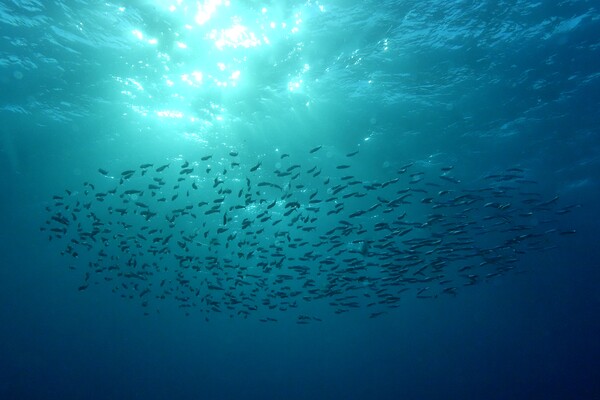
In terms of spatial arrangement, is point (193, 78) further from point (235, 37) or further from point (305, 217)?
point (305, 217)

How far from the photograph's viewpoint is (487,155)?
1856cm

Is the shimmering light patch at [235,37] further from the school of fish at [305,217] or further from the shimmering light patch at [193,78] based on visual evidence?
the school of fish at [305,217]

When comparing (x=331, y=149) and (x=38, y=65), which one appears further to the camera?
(x=331, y=149)

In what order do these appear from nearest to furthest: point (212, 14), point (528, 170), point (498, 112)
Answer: point (212, 14) < point (498, 112) < point (528, 170)

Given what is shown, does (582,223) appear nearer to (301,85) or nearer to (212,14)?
(301,85)

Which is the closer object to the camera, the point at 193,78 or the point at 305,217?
the point at 193,78

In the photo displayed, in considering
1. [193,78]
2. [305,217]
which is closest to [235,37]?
[193,78]

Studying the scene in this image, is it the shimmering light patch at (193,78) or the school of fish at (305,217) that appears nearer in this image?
the shimmering light patch at (193,78)

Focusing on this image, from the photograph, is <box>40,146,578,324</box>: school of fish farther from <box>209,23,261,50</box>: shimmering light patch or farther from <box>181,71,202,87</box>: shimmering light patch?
<box>209,23,261,50</box>: shimmering light patch

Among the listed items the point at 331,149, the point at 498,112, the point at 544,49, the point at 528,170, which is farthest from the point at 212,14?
the point at 528,170

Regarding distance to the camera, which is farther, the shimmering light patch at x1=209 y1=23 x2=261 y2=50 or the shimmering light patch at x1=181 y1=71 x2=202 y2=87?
the shimmering light patch at x1=181 y1=71 x2=202 y2=87

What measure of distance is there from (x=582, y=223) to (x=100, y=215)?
37370mm

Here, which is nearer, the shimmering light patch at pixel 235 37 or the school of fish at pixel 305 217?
the shimmering light patch at pixel 235 37

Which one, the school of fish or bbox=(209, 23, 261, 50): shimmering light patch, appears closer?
bbox=(209, 23, 261, 50): shimmering light patch
